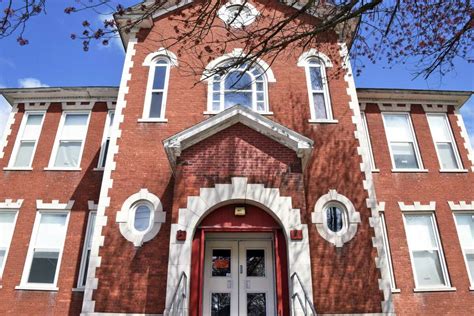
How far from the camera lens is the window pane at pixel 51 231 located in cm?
1129

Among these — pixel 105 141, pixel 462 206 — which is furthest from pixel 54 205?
pixel 462 206

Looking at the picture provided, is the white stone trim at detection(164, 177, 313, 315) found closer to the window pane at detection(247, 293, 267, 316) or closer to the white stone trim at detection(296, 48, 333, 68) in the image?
the window pane at detection(247, 293, 267, 316)

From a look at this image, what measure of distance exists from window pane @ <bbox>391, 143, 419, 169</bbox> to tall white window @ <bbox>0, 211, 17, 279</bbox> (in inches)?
487

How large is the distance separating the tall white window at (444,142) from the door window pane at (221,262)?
823 cm

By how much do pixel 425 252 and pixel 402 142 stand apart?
3.79 meters

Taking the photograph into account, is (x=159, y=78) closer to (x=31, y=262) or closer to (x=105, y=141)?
(x=105, y=141)

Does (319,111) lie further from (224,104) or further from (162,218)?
(162,218)

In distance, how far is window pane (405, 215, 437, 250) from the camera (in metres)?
→ 11.4

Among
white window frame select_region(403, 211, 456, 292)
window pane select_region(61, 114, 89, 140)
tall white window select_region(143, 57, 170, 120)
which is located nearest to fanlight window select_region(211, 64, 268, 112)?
tall white window select_region(143, 57, 170, 120)

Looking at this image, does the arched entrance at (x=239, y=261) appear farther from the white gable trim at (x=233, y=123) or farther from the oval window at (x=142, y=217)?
the white gable trim at (x=233, y=123)

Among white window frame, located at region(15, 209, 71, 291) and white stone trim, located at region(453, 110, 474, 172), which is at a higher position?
white stone trim, located at region(453, 110, 474, 172)

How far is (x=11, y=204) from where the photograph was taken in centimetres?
1168

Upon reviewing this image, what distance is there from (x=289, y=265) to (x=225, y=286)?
5.49 ft

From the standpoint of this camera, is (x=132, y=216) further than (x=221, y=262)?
Yes
